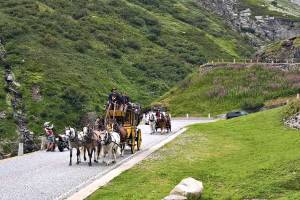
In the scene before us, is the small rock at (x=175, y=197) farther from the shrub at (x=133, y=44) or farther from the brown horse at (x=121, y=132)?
the shrub at (x=133, y=44)

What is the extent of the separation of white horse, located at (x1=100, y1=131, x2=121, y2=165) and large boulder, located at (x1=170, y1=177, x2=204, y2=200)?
992 centimetres

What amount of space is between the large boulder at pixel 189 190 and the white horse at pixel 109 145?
9.92 meters

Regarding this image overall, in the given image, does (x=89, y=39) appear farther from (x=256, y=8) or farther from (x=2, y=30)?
(x=256, y=8)

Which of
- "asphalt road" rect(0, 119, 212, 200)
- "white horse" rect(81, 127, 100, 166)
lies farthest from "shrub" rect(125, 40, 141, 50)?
"white horse" rect(81, 127, 100, 166)

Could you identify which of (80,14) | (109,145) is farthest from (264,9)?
(109,145)

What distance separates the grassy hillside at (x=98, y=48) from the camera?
224ft

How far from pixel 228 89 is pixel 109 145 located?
165 feet

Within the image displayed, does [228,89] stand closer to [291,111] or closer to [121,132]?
[291,111]

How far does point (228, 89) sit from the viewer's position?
76250 millimetres

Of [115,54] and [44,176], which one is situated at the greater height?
[115,54]

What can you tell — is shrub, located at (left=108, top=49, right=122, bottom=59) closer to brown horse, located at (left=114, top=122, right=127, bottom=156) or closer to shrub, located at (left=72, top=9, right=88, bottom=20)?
shrub, located at (left=72, top=9, right=88, bottom=20)

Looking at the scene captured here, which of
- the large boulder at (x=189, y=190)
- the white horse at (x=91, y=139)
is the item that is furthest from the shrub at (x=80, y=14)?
the large boulder at (x=189, y=190)

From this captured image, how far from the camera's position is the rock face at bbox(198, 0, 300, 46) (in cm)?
15825

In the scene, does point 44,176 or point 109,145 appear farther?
point 109,145
